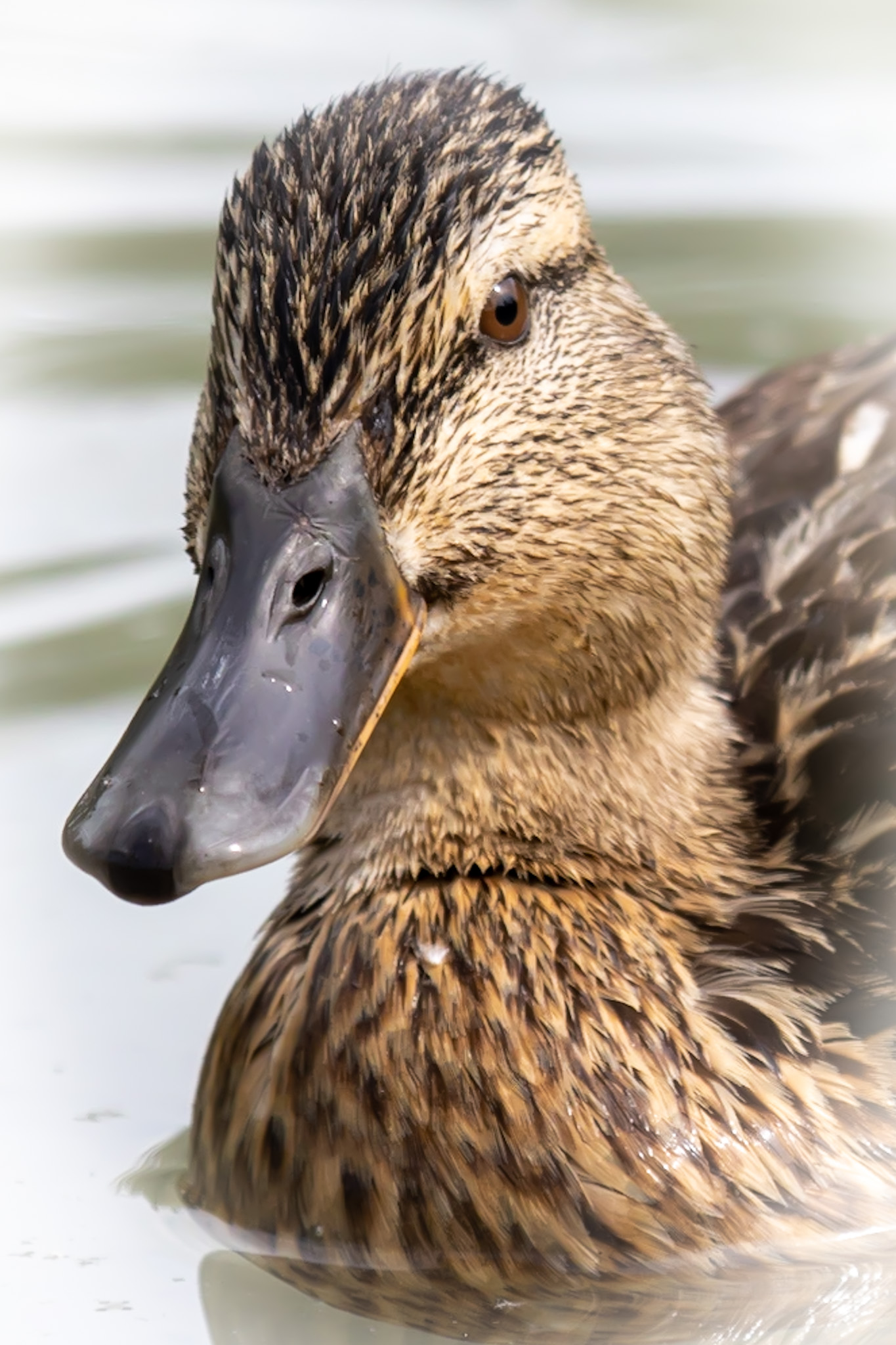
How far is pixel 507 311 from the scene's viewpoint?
3717mm

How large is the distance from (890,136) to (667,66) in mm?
872

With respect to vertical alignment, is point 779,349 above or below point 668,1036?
above

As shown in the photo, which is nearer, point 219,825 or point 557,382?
point 219,825

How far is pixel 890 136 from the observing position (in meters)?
7.64

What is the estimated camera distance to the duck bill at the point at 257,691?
318cm

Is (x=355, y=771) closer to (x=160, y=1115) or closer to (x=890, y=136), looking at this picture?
(x=160, y=1115)

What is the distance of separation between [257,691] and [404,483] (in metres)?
0.44

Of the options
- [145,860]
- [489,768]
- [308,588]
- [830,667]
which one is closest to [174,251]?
[830,667]

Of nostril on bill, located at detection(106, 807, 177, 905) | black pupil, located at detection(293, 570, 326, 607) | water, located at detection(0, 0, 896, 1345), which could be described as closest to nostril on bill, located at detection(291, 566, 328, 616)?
black pupil, located at detection(293, 570, 326, 607)

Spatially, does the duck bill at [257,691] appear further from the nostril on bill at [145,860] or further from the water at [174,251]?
the water at [174,251]

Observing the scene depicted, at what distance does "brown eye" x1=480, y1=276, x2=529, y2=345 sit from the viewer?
12.1 feet

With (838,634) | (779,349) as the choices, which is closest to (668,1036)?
(838,634)

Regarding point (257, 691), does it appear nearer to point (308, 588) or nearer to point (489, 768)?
point (308, 588)

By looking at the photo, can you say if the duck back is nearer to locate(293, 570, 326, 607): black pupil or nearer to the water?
locate(293, 570, 326, 607): black pupil
